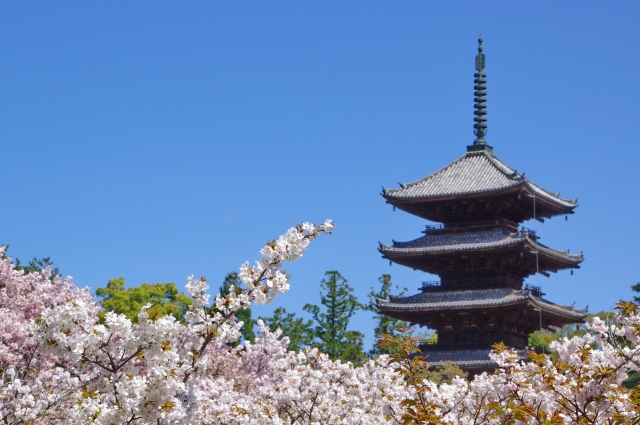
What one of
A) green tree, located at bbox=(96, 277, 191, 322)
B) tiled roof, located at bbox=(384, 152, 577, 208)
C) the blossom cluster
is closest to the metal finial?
tiled roof, located at bbox=(384, 152, 577, 208)

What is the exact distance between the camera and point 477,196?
3559 cm

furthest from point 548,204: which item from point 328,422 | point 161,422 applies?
point 161,422

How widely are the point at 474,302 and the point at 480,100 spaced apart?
32.9ft

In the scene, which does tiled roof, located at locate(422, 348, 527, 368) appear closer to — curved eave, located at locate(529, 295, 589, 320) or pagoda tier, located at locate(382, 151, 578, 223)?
curved eave, located at locate(529, 295, 589, 320)

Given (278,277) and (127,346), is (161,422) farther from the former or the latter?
(278,277)

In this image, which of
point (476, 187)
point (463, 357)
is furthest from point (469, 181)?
point (463, 357)

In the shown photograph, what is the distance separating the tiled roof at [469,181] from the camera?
117 feet

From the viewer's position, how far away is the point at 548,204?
36.7 m

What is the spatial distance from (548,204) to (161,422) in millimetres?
30590

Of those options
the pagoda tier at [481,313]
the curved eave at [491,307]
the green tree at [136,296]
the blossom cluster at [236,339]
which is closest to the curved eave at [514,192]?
the pagoda tier at [481,313]

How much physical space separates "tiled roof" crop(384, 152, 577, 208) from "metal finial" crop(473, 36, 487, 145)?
48.6 inches

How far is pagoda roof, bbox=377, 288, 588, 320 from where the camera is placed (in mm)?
33375

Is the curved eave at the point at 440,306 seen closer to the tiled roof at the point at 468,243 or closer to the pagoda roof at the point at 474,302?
the pagoda roof at the point at 474,302

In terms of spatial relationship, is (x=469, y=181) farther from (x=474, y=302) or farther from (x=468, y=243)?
(x=474, y=302)
